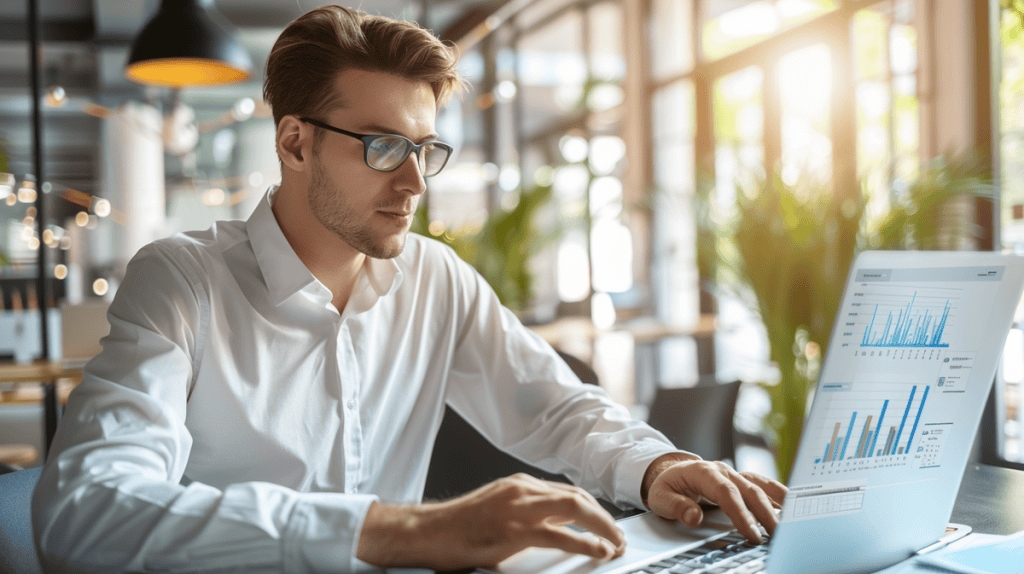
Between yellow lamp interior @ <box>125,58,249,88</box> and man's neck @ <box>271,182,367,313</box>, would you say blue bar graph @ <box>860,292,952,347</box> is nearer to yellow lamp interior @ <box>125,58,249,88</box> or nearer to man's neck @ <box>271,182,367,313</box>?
man's neck @ <box>271,182,367,313</box>

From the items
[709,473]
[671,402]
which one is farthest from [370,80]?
[671,402]

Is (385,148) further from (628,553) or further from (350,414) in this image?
(628,553)

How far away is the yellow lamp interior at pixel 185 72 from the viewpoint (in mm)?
3836

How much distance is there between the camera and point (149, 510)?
83cm

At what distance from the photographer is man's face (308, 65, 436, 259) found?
1.39m

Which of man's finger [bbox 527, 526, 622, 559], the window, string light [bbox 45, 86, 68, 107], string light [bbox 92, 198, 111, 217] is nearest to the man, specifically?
man's finger [bbox 527, 526, 622, 559]

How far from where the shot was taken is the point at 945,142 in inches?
137

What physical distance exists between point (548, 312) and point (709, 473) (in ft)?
16.6

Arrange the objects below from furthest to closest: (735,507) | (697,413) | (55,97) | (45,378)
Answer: (55,97)
(45,378)
(697,413)
(735,507)

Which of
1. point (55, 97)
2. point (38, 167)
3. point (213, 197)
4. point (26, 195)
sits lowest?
point (26, 195)

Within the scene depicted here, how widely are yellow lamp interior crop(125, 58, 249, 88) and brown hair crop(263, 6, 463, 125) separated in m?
2.61

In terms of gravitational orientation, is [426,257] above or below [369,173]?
below

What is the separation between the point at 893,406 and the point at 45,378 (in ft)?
12.3

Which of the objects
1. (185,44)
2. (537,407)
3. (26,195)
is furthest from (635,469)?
(26,195)
